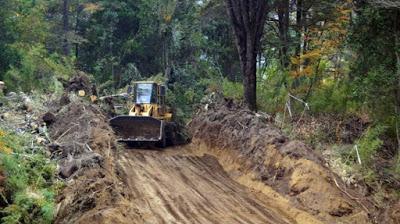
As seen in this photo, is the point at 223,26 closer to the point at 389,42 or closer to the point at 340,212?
the point at 389,42

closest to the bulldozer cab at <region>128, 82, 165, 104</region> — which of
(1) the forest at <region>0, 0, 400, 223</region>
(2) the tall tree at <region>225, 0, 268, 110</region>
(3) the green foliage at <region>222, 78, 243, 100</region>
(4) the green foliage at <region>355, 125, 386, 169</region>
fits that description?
(1) the forest at <region>0, 0, 400, 223</region>

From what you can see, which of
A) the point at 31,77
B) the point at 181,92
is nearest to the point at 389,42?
the point at 31,77

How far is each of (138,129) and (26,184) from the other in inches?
429

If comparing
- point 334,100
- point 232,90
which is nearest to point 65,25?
point 232,90

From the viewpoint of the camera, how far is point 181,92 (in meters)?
37.1

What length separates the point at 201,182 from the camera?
50.9 feet

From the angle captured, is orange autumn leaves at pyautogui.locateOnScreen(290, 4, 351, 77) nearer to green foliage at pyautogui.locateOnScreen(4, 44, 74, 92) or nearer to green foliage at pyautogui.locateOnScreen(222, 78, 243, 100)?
green foliage at pyautogui.locateOnScreen(222, 78, 243, 100)

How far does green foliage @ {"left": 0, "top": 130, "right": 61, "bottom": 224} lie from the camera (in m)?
8.63

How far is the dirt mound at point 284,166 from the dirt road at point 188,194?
716 millimetres

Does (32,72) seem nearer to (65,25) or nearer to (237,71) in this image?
(65,25)

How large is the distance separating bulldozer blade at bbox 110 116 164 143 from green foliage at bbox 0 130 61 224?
332 inches

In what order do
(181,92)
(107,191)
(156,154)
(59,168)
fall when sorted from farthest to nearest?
(181,92)
(156,154)
(59,168)
(107,191)

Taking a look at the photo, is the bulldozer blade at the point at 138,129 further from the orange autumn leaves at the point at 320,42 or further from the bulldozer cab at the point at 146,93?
the orange autumn leaves at the point at 320,42

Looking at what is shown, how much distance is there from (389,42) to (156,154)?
915 centimetres
